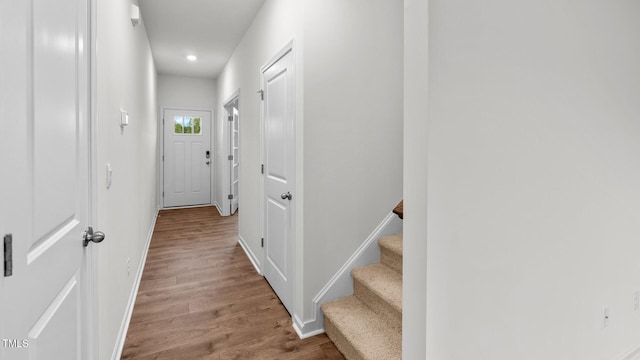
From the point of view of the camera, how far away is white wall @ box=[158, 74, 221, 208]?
5695 millimetres

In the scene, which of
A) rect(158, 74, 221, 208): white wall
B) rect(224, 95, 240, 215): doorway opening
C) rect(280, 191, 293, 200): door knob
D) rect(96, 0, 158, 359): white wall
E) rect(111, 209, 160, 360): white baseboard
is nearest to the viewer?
rect(96, 0, 158, 359): white wall

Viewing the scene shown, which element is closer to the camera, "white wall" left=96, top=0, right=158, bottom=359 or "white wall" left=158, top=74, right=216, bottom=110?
"white wall" left=96, top=0, right=158, bottom=359

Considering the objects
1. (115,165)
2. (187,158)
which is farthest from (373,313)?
(187,158)

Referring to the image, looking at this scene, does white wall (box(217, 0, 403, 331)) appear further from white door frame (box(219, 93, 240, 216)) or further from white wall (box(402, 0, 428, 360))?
white door frame (box(219, 93, 240, 216))

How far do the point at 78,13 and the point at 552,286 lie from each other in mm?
2173

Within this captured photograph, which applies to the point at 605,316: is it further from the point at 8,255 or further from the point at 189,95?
the point at 189,95

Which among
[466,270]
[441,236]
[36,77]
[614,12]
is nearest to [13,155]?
[36,77]

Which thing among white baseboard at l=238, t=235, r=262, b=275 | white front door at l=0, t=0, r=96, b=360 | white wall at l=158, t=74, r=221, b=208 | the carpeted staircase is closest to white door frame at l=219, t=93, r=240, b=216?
white wall at l=158, t=74, r=221, b=208

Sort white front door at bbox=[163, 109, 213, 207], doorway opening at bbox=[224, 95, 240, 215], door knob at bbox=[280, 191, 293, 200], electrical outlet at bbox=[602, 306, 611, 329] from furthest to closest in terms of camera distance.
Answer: white front door at bbox=[163, 109, 213, 207] < doorway opening at bbox=[224, 95, 240, 215] < door knob at bbox=[280, 191, 293, 200] < electrical outlet at bbox=[602, 306, 611, 329]

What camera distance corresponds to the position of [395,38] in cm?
212

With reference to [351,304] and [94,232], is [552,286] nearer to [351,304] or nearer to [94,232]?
[351,304]

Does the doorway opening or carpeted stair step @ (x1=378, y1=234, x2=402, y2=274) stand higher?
the doorway opening

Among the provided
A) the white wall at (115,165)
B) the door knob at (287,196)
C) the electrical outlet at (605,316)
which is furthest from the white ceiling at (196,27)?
the electrical outlet at (605,316)

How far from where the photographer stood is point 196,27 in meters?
3.47
